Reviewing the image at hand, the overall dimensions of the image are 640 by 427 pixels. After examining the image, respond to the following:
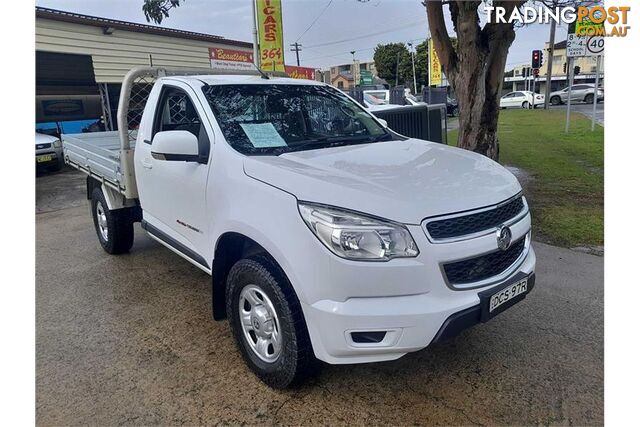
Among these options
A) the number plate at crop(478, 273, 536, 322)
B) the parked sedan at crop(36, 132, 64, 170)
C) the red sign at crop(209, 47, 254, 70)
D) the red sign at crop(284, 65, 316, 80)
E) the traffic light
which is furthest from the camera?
the traffic light

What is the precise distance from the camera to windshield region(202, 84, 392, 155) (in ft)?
10.7

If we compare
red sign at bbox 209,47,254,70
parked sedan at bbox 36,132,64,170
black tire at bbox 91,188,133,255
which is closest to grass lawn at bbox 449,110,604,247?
black tire at bbox 91,188,133,255

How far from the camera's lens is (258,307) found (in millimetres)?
2781

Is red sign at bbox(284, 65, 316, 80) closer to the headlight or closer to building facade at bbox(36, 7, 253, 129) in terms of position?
building facade at bbox(36, 7, 253, 129)

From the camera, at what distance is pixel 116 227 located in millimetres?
5113

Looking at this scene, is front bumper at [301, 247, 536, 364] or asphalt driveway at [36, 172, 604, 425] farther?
asphalt driveway at [36, 172, 604, 425]

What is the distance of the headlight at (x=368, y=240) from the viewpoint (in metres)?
2.29

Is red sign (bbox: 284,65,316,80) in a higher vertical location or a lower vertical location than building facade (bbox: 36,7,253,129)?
higher

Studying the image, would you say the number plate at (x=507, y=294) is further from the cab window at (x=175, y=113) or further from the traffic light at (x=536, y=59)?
the traffic light at (x=536, y=59)

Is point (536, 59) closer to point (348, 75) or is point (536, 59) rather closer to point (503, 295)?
point (503, 295)

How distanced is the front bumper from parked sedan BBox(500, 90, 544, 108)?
34544mm

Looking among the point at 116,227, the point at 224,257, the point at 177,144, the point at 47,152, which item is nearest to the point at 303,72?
the point at 47,152

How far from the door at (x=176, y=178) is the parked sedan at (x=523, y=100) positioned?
3364 centimetres

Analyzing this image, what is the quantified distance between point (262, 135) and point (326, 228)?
1267mm
